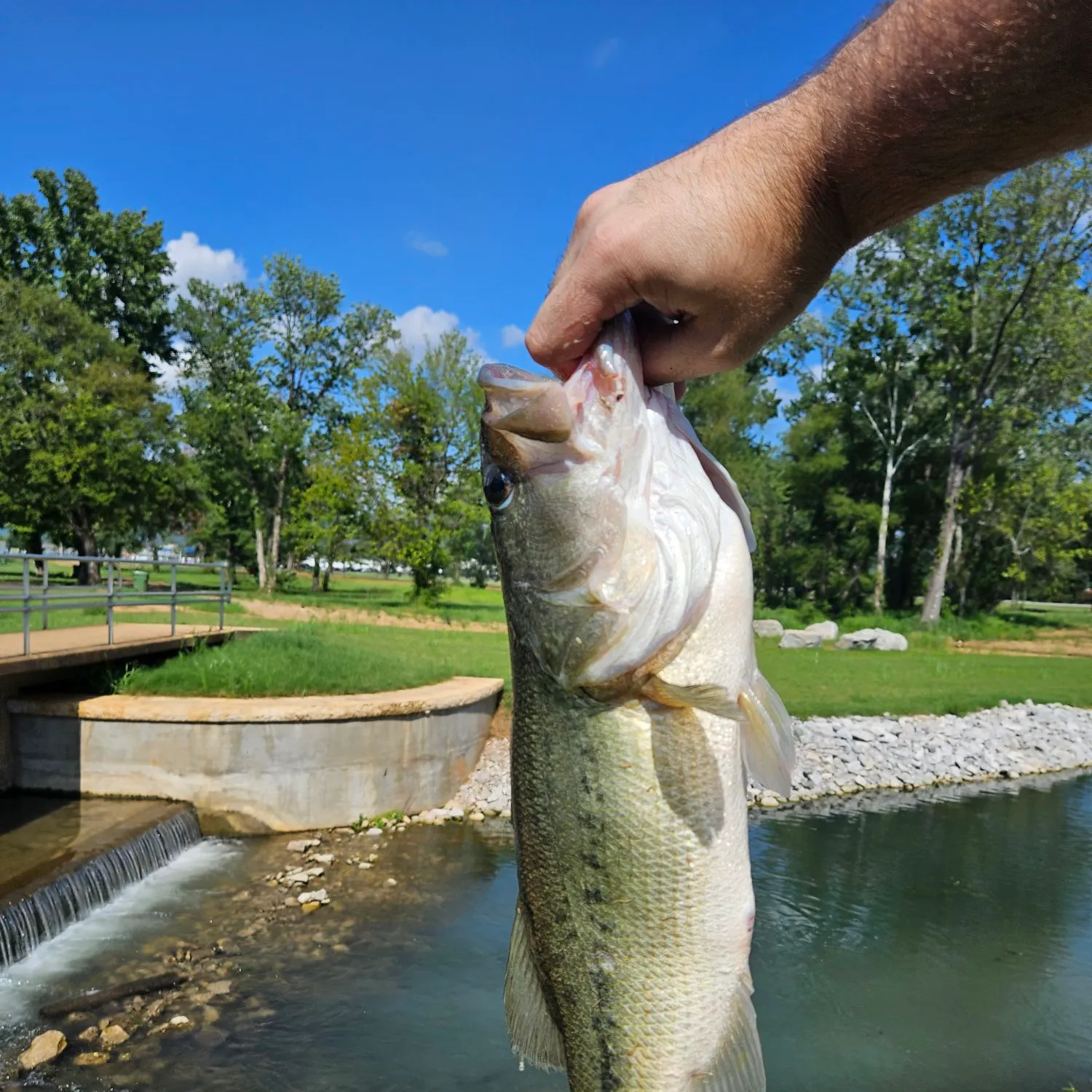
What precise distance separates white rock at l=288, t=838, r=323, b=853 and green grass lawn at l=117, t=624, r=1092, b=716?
2147 mm

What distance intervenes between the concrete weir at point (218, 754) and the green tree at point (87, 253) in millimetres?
33640

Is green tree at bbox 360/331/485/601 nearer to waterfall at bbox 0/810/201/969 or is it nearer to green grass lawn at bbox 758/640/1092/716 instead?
green grass lawn at bbox 758/640/1092/716

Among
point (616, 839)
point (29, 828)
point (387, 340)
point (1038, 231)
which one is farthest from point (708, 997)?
point (387, 340)

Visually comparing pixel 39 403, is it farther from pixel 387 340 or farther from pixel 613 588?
pixel 613 588

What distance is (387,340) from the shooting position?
45.9 metres

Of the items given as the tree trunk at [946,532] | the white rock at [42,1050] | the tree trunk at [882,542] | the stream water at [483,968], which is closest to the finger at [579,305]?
the stream water at [483,968]

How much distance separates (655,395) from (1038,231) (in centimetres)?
3608

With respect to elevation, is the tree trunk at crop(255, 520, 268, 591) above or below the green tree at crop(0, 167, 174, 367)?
below

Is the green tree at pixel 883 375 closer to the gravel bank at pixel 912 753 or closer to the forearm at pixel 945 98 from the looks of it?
the gravel bank at pixel 912 753

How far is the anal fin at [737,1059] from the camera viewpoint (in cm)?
211

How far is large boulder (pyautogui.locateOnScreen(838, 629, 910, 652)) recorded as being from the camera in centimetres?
2705

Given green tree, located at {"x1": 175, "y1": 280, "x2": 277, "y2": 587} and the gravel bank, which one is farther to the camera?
green tree, located at {"x1": 175, "y1": 280, "x2": 277, "y2": 587}

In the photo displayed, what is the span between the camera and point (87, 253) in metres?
41.2

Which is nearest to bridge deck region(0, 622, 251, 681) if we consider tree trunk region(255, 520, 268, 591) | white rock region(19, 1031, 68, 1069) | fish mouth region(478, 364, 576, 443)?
white rock region(19, 1031, 68, 1069)
